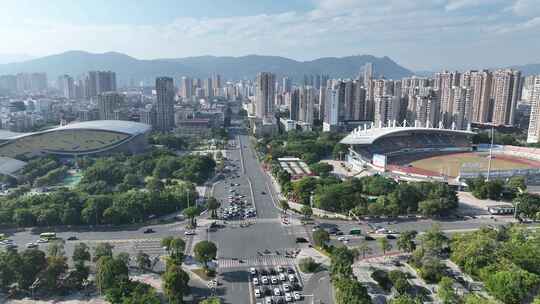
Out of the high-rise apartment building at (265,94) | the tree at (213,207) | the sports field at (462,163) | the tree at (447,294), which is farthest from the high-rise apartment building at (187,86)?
the tree at (447,294)

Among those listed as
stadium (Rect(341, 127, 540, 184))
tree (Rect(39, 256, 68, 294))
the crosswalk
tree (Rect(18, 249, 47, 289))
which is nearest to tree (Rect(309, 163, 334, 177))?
stadium (Rect(341, 127, 540, 184))

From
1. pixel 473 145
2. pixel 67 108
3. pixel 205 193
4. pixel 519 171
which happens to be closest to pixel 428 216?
pixel 519 171

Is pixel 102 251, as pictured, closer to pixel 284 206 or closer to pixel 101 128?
pixel 284 206

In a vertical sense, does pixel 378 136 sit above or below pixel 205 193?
above

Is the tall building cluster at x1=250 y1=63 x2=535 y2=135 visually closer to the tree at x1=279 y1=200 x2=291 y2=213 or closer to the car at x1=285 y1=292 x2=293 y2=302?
the tree at x1=279 y1=200 x2=291 y2=213

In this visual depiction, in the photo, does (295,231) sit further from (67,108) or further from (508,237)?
(67,108)

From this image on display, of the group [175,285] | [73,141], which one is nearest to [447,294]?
[175,285]
